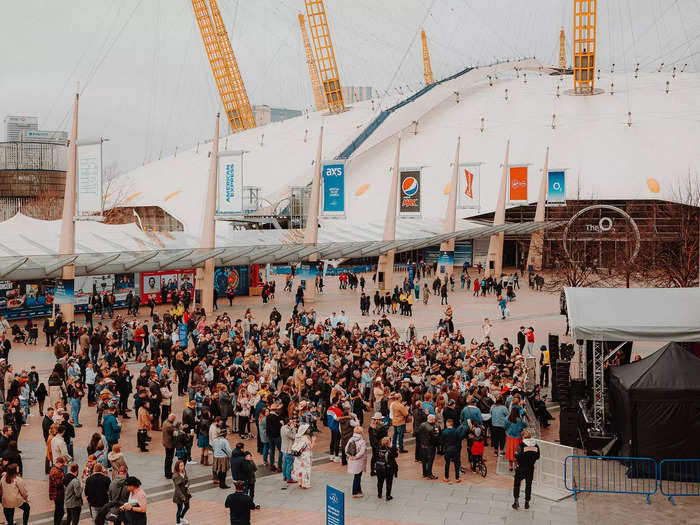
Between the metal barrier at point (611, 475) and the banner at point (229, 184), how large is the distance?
23391mm

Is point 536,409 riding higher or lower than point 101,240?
lower

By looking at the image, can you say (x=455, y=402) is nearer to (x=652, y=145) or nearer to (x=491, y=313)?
(x=491, y=313)

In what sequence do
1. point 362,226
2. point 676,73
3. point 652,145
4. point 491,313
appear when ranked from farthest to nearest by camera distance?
point 676,73 → point 652,145 → point 362,226 → point 491,313

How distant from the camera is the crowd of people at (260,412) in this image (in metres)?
10.6

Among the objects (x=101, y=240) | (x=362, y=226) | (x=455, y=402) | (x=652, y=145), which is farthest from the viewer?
(x=652, y=145)

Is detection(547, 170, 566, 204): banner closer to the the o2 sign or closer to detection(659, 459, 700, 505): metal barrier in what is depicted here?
the the o2 sign

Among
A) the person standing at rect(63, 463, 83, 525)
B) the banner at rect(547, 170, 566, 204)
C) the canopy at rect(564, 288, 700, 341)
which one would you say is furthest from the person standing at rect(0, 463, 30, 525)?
the banner at rect(547, 170, 566, 204)

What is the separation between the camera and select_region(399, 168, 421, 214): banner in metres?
41.7

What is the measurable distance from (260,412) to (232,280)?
2497 centimetres

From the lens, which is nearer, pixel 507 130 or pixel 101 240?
pixel 101 240

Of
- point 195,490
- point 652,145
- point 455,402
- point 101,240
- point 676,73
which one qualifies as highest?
point 676,73

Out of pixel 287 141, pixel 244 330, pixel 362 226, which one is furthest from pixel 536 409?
pixel 287 141

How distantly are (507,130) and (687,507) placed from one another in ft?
191

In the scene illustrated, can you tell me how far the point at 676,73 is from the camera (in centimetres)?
7531
